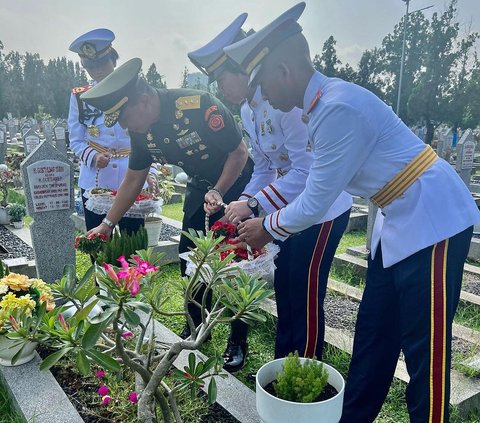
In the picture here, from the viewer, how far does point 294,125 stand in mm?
2154

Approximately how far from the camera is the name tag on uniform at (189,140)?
2.80 m

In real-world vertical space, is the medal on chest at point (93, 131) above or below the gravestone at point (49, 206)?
above

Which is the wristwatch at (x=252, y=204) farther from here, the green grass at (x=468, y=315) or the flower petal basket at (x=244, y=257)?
the green grass at (x=468, y=315)

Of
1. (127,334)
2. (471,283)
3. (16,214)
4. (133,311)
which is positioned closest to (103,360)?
(133,311)

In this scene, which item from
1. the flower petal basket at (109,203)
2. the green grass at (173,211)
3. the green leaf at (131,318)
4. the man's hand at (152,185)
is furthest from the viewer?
the green grass at (173,211)

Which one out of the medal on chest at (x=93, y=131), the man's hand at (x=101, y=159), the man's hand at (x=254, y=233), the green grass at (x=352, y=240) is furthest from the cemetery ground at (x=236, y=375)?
the green grass at (x=352, y=240)

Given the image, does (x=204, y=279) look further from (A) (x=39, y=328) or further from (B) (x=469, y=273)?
(B) (x=469, y=273)

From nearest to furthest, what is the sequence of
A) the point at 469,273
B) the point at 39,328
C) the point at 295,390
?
the point at 39,328 < the point at 295,390 < the point at 469,273

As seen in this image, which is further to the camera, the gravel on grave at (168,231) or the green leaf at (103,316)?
the gravel on grave at (168,231)

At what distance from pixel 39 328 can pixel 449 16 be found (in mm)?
32710

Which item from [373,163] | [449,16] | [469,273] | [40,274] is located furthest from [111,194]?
[449,16]

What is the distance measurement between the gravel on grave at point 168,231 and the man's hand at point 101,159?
2.49 meters

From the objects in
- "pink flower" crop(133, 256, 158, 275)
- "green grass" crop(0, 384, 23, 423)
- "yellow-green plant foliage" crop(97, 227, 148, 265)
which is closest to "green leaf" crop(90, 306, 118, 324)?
"pink flower" crop(133, 256, 158, 275)

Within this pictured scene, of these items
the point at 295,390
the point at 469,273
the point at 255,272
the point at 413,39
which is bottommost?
the point at 469,273
